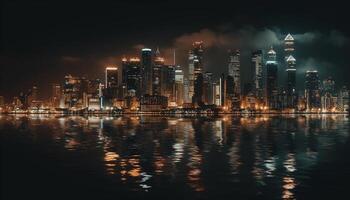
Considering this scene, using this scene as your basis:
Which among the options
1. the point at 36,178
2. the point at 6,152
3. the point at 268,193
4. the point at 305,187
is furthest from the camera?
the point at 6,152

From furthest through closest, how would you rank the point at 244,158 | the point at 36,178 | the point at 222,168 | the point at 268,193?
1. the point at 244,158
2. the point at 222,168
3. the point at 36,178
4. the point at 268,193

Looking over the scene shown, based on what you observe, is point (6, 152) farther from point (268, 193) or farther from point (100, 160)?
point (268, 193)

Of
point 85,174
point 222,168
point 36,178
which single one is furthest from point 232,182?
point 36,178

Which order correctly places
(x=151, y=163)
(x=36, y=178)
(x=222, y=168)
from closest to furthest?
1. (x=36, y=178)
2. (x=222, y=168)
3. (x=151, y=163)

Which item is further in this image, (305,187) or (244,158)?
(244,158)

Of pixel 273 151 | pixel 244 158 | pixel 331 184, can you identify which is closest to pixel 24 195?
pixel 331 184

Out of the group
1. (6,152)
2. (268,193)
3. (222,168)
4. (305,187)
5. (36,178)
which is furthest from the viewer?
(6,152)

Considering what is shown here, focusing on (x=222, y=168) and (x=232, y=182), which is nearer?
(x=232, y=182)

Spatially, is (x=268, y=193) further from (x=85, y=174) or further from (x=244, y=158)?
(x=244, y=158)
